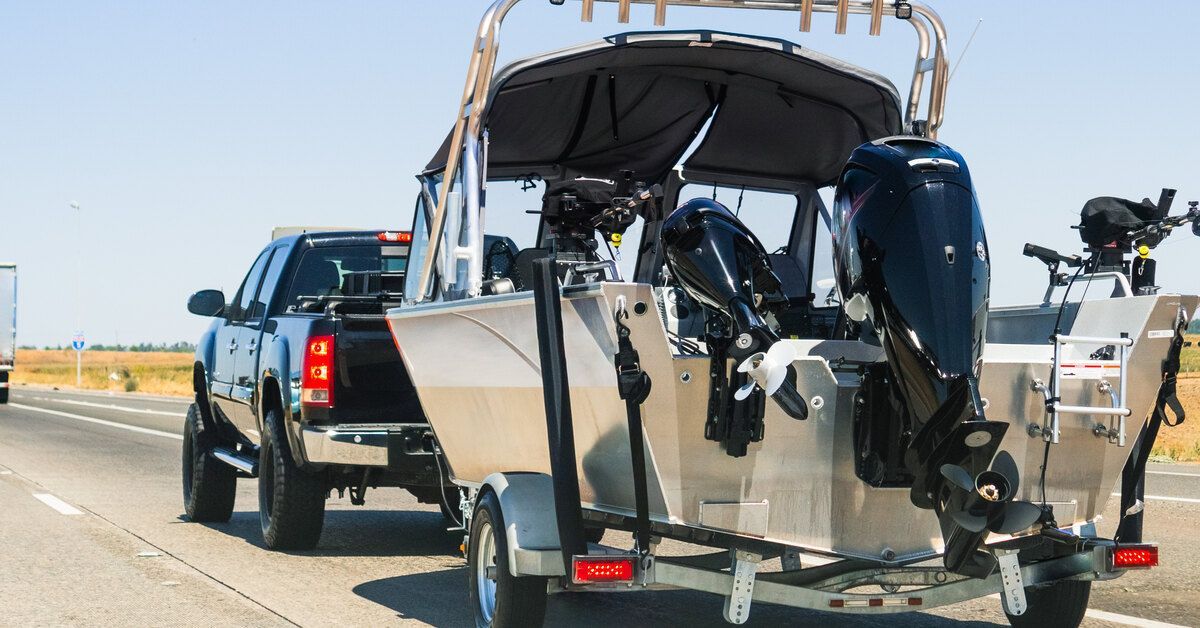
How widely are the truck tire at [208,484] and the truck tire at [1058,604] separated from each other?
7127 mm

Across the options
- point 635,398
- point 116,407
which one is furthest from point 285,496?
point 116,407

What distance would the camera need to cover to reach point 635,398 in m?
5.53

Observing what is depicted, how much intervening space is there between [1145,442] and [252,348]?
22.8ft

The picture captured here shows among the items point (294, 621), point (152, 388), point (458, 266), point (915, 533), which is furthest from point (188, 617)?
point (152, 388)

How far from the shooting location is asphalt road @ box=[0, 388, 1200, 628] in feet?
26.1

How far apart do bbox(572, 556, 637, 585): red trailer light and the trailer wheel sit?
0.55 meters

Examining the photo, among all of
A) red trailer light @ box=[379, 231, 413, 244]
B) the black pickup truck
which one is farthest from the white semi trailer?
red trailer light @ box=[379, 231, 413, 244]

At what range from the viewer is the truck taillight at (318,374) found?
31.9 feet

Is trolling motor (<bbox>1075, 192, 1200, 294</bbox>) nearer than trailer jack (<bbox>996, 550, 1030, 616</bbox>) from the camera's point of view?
No

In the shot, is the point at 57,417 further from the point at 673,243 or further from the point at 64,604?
the point at 673,243

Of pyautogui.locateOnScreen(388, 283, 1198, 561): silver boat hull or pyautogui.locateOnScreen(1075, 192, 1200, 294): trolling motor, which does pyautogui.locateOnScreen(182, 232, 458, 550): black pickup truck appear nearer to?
pyautogui.locateOnScreen(388, 283, 1198, 561): silver boat hull

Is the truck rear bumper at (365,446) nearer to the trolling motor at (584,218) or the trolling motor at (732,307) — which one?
the trolling motor at (584,218)

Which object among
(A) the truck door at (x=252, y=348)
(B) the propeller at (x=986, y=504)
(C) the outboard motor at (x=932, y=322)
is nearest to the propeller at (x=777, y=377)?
(C) the outboard motor at (x=932, y=322)

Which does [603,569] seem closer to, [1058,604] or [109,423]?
[1058,604]
